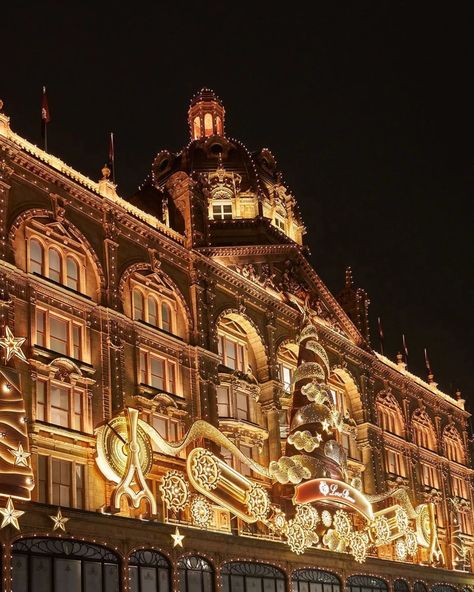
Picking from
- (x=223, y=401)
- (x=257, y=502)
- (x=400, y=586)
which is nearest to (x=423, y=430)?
(x=400, y=586)

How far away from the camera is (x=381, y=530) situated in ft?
194

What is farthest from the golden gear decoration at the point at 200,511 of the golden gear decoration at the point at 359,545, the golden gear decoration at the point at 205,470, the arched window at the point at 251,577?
the golden gear decoration at the point at 359,545

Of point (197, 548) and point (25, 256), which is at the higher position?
point (25, 256)

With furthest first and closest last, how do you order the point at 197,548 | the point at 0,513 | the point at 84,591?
1. the point at 197,548
2. the point at 84,591
3. the point at 0,513

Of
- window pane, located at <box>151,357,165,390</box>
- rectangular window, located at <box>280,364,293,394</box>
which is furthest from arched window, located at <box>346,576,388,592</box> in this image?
window pane, located at <box>151,357,165,390</box>

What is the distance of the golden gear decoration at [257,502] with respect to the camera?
48.4m

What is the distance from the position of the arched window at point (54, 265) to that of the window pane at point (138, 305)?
537 centimetres

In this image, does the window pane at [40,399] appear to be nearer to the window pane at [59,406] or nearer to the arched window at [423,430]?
the window pane at [59,406]

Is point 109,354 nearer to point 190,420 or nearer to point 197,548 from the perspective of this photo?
point 190,420

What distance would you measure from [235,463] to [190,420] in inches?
178

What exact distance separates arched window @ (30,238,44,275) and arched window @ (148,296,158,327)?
7853 millimetres

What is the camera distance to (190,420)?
50.0 meters

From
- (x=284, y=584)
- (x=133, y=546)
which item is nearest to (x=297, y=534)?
(x=284, y=584)

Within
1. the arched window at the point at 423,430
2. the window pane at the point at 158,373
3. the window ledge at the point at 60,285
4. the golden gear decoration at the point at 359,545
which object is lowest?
the golden gear decoration at the point at 359,545
